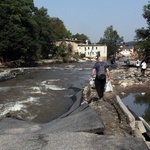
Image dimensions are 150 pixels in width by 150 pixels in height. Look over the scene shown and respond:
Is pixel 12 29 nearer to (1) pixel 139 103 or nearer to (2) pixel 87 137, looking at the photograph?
(1) pixel 139 103

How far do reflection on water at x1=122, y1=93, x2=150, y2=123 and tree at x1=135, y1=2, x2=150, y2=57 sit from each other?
2742 cm

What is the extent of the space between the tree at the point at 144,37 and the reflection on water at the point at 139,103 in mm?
27417

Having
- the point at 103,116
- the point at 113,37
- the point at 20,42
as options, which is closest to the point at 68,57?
the point at 20,42

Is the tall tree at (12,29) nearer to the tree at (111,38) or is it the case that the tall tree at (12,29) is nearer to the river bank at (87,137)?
the river bank at (87,137)

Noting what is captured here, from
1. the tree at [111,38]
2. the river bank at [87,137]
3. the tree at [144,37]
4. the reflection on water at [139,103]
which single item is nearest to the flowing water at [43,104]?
the reflection on water at [139,103]

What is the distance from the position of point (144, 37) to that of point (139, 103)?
34.8 metres

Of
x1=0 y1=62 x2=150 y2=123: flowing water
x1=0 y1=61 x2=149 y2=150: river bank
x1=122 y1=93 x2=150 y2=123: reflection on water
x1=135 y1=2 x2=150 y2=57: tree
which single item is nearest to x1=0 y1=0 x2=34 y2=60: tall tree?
x1=135 y1=2 x2=150 y2=57: tree

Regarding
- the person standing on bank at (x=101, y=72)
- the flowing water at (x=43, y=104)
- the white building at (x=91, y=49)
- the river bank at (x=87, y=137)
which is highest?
the person standing on bank at (x=101, y=72)

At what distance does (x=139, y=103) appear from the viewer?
63.6 ft

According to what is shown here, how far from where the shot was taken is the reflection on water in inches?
643

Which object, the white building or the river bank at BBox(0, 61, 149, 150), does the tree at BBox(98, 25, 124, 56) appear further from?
the river bank at BBox(0, 61, 149, 150)

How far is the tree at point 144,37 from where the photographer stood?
160 feet

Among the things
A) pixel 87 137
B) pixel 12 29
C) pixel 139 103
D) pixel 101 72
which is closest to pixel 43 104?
pixel 139 103

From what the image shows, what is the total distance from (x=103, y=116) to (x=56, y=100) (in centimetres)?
928
